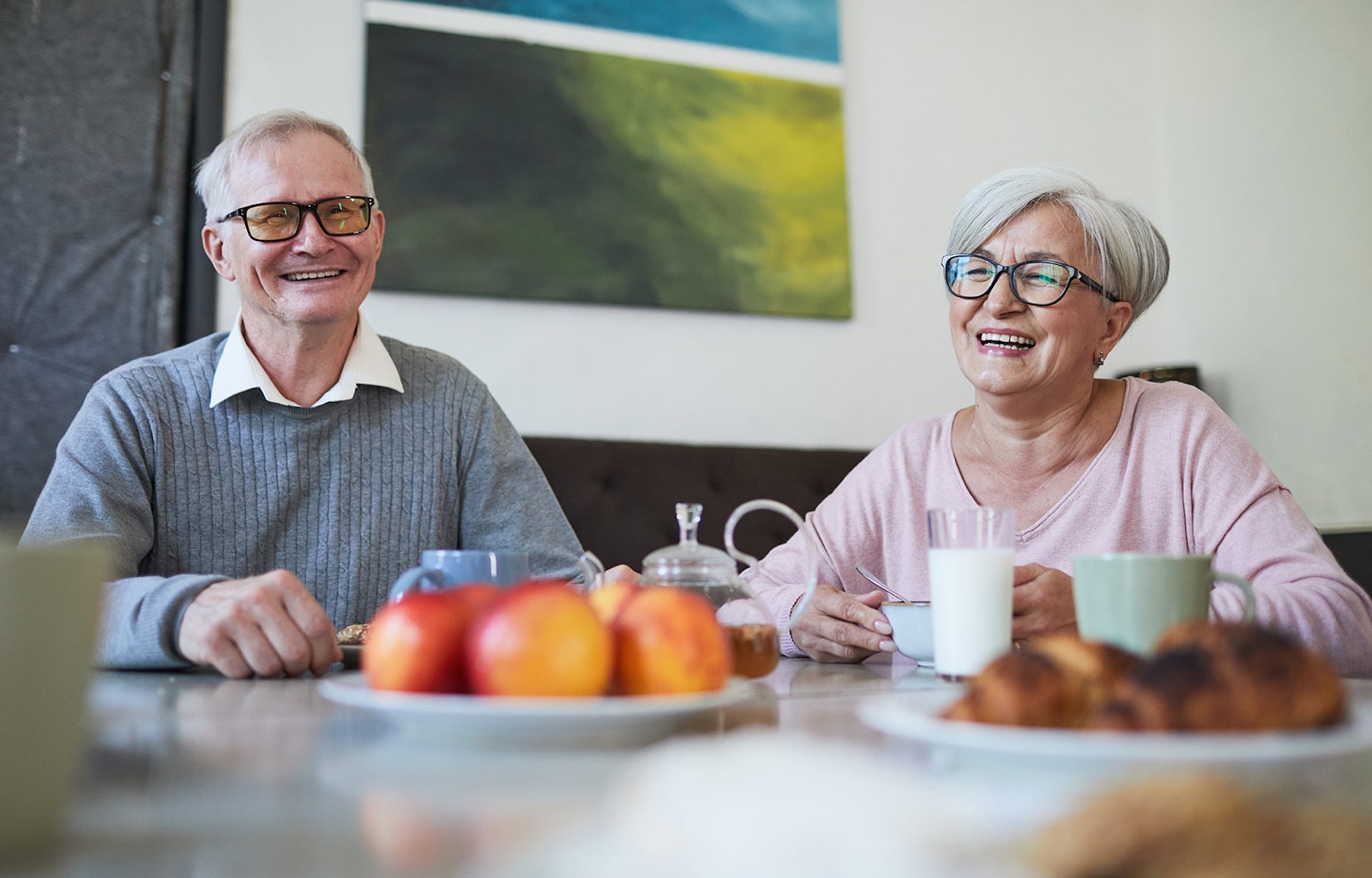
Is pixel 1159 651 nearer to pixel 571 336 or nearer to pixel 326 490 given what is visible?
pixel 326 490

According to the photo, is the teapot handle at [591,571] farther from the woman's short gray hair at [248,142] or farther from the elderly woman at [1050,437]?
the woman's short gray hair at [248,142]

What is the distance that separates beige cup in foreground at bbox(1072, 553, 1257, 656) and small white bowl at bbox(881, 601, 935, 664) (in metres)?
0.26

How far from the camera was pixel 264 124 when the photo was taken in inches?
70.3

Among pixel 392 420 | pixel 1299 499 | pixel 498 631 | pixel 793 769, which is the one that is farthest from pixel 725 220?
pixel 793 769

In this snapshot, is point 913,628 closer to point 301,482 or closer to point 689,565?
point 689,565

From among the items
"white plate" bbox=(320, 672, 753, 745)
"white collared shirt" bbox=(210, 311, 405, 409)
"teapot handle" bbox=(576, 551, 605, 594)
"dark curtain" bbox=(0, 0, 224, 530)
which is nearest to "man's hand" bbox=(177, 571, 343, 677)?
"teapot handle" bbox=(576, 551, 605, 594)

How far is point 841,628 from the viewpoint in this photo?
1.32 meters

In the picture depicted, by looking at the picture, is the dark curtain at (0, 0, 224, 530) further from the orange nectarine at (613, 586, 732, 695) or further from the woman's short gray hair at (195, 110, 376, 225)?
the orange nectarine at (613, 586, 732, 695)

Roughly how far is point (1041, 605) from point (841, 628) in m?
0.24

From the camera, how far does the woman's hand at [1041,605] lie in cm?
119

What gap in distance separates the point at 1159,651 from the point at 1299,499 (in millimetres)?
2807

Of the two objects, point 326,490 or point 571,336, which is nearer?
point 326,490

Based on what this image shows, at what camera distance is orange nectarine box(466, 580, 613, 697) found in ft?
2.21

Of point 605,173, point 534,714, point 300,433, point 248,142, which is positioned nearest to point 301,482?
point 300,433
